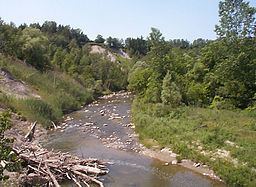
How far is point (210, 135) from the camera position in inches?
1249

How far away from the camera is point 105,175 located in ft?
86.0

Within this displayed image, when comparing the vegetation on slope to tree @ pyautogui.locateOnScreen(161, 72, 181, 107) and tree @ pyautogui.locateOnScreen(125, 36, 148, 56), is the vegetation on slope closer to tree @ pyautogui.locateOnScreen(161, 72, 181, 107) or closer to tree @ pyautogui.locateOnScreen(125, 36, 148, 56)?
tree @ pyautogui.locateOnScreen(161, 72, 181, 107)

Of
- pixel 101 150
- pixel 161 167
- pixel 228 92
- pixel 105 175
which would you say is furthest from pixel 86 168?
pixel 228 92

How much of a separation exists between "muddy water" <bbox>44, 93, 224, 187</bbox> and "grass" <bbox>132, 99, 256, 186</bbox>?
1.57 meters

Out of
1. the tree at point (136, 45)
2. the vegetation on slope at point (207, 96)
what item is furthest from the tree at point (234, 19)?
the tree at point (136, 45)

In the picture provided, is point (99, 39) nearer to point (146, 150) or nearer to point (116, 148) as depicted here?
point (116, 148)

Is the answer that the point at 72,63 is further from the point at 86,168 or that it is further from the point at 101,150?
the point at 86,168

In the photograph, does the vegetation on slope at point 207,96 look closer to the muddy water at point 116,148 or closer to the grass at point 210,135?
the grass at point 210,135

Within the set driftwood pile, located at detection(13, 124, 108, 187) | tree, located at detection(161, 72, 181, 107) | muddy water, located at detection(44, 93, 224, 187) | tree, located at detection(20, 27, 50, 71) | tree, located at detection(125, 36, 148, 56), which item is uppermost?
tree, located at detection(125, 36, 148, 56)

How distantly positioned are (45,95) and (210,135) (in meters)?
28.8

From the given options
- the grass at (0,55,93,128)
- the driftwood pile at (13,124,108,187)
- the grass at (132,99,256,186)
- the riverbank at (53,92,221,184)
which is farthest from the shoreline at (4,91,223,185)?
the driftwood pile at (13,124,108,187)

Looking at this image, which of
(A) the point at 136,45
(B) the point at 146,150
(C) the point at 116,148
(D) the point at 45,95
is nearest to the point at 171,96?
(B) the point at 146,150

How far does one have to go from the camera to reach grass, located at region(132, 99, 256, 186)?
26156 mm

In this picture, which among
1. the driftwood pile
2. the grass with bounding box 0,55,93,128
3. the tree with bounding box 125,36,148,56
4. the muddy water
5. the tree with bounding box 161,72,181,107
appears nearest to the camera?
the driftwood pile
